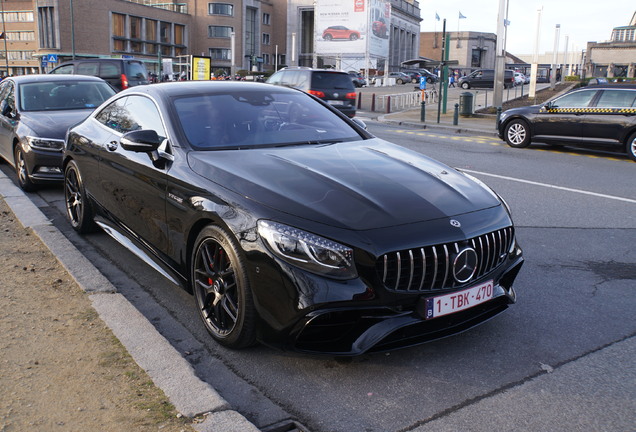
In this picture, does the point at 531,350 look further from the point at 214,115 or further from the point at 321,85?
the point at 321,85

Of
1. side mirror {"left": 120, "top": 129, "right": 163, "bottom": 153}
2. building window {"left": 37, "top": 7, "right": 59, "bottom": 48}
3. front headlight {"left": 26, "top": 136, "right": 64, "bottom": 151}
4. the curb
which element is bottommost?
the curb

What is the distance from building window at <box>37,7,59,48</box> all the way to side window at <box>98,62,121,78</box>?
7246 centimetres

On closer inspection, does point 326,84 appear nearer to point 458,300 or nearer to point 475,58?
point 458,300

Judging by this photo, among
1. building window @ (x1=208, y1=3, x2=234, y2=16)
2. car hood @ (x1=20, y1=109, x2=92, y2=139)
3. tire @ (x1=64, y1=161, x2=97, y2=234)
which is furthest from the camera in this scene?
building window @ (x1=208, y1=3, x2=234, y2=16)

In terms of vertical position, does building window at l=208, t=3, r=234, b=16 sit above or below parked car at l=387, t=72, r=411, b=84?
above

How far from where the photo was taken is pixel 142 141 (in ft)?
14.4

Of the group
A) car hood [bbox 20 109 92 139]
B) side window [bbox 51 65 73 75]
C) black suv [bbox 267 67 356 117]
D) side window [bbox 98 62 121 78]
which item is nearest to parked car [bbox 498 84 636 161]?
black suv [bbox 267 67 356 117]

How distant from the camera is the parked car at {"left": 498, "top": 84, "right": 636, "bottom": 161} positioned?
13.9 metres

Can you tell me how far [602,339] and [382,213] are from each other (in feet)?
5.66

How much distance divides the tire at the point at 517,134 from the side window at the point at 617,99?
5.93 feet

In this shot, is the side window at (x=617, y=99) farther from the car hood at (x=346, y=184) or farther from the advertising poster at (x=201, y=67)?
the advertising poster at (x=201, y=67)

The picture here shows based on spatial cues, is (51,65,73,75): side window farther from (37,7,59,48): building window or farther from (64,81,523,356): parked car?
(37,7,59,48): building window

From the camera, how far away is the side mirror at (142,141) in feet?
14.4

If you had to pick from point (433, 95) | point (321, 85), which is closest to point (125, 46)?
point (433, 95)
